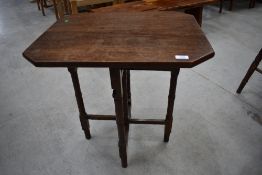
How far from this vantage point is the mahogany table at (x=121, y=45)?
0.81 metres

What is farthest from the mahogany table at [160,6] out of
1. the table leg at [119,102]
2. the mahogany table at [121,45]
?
the table leg at [119,102]

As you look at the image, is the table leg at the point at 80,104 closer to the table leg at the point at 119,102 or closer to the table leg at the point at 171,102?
the table leg at the point at 119,102

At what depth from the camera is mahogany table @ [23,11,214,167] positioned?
815mm

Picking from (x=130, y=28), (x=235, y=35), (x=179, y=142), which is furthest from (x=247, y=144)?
(x=235, y=35)

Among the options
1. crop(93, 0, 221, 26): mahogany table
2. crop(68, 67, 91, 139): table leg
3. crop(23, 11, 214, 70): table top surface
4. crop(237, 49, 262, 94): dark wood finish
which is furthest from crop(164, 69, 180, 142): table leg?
crop(93, 0, 221, 26): mahogany table

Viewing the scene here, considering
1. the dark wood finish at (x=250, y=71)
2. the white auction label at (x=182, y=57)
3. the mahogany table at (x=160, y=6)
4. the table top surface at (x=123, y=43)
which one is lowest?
the dark wood finish at (x=250, y=71)

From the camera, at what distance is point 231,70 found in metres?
Result: 2.35

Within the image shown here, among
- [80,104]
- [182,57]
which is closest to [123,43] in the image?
[182,57]

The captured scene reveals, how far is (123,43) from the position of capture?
943mm

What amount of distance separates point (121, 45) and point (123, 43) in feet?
0.08

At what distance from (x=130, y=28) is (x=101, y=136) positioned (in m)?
0.87

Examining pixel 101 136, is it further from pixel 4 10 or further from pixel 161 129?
pixel 4 10

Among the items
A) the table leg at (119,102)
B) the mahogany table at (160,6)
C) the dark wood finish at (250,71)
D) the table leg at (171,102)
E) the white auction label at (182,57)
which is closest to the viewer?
the white auction label at (182,57)

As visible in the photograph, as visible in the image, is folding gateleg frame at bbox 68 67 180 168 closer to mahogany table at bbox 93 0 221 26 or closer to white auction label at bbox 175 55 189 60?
white auction label at bbox 175 55 189 60
